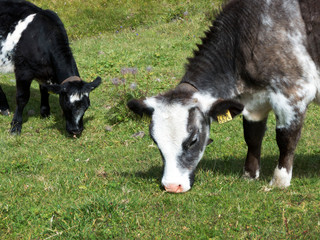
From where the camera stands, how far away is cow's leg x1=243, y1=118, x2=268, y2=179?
18.6 ft

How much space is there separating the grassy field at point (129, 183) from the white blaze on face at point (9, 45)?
3.90ft

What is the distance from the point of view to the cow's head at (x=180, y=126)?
4.61 metres

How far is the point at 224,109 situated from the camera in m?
4.73

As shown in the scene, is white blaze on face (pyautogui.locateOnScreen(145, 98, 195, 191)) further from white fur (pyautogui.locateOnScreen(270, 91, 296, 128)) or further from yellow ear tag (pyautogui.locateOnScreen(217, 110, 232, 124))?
white fur (pyautogui.locateOnScreen(270, 91, 296, 128))

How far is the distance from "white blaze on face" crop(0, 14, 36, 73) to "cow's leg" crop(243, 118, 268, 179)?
226 inches

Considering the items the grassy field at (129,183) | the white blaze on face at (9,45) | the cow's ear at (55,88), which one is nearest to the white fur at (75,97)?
the cow's ear at (55,88)

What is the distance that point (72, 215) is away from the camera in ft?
13.9

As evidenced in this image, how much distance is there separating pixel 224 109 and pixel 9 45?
616 centimetres

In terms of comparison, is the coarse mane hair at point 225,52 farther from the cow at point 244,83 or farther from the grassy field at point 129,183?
the grassy field at point 129,183

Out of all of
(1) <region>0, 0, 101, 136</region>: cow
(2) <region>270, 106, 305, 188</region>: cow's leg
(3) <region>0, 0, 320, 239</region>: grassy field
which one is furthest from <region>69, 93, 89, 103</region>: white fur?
(2) <region>270, 106, 305, 188</region>: cow's leg

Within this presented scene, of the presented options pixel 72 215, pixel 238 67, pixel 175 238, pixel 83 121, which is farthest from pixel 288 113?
pixel 83 121

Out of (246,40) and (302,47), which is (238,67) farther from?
(302,47)

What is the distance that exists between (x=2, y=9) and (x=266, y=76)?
22.9 ft

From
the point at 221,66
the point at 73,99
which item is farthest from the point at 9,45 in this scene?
the point at 221,66
